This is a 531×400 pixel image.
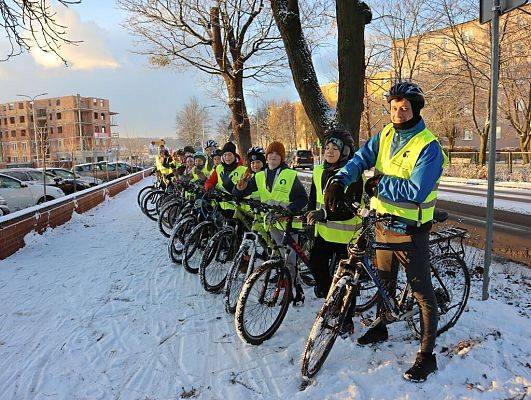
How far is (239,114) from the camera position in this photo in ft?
51.9

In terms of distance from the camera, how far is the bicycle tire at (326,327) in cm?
310

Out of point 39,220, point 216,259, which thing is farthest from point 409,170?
point 39,220

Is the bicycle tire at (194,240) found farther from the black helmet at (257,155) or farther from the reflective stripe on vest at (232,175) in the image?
the black helmet at (257,155)

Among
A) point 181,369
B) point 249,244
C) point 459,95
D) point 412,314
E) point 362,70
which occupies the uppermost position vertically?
point 459,95

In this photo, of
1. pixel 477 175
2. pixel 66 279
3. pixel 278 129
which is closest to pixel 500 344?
pixel 66 279

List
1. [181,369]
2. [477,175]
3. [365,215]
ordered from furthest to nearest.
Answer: [477,175] → [181,369] → [365,215]

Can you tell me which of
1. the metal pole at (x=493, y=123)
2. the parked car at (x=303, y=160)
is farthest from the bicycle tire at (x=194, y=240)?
the parked car at (x=303, y=160)

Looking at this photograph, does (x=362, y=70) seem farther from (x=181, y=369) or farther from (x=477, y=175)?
(x=477, y=175)

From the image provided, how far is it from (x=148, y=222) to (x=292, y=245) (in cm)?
755

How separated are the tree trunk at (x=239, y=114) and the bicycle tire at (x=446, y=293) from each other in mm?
12358

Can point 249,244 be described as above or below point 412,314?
above

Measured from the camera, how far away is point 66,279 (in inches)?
236

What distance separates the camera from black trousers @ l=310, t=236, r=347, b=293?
4.15 m

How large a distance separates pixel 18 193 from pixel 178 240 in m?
9.92
